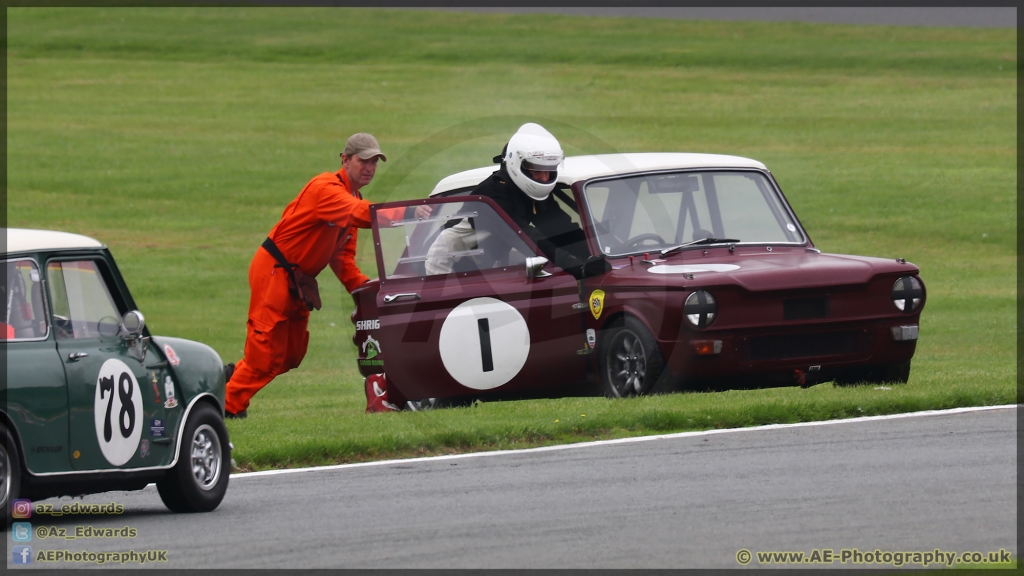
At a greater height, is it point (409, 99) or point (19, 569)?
point (409, 99)

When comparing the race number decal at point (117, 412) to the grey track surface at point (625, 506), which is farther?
the race number decal at point (117, 412)

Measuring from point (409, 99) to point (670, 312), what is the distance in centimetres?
3426

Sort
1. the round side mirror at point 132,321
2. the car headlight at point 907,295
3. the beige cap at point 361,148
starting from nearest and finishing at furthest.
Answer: the round side mirror at point 132,321 < the car headlight at point 907,295 < the beige cap at point 361,148

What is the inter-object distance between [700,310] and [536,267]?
1.21 metres

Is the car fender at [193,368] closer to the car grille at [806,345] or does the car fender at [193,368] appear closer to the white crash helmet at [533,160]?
the white crash helmet at [533,160]

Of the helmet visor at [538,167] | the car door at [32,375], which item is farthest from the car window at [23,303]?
the helmet visor at [538,167]

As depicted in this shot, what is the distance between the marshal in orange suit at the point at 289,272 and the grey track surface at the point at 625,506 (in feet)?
10.4

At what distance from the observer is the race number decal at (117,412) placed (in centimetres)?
771

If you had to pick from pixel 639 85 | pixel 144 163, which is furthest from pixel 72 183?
pixel 639 85

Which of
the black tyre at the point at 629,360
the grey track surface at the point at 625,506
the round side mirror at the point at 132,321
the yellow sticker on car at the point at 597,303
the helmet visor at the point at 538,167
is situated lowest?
the grey track surface at the point at 625,506

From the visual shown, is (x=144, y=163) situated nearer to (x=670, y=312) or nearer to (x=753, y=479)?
(x=670, y=312)

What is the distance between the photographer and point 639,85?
4606 centimetres

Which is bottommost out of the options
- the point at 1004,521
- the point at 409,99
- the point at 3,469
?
the point at 1004,521

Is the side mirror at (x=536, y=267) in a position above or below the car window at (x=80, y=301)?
below
